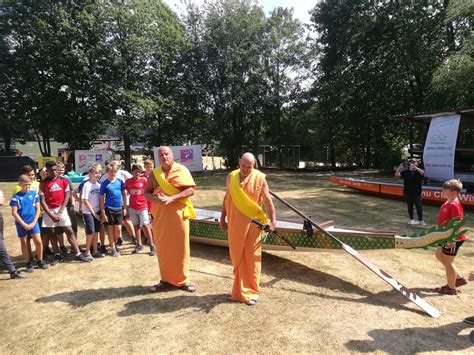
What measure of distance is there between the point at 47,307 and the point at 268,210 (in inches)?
115

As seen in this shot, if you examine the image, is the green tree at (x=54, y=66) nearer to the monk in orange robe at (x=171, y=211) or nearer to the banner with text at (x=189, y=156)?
the banner with text at (x=189, y=156)

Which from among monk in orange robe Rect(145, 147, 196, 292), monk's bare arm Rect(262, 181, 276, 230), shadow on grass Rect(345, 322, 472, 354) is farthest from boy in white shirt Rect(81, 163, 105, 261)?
shadow on grass Rect(345, 322, 472, 354)

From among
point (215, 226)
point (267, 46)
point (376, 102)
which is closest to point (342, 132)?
point (376, 102)

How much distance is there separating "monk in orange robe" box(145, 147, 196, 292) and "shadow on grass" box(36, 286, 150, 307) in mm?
627

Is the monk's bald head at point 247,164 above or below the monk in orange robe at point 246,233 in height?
above

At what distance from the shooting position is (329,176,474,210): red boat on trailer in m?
9.24

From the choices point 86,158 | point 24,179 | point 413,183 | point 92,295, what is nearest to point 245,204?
point 92,295

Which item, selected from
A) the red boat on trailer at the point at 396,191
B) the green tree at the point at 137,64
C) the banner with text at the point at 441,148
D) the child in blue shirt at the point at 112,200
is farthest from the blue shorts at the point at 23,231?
the green tree at the point at 137,64

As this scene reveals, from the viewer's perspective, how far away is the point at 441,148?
1030cm

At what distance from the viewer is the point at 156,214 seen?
13.8ft

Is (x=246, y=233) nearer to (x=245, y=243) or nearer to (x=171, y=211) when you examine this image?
(x=245, y=243)

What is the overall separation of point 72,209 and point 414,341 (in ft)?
18.3

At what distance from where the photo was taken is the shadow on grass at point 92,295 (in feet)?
14.0

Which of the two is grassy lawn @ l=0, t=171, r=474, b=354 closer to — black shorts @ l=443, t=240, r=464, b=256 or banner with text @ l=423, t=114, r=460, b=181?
black shorts @ l=443, t=240, r=464, b=256
